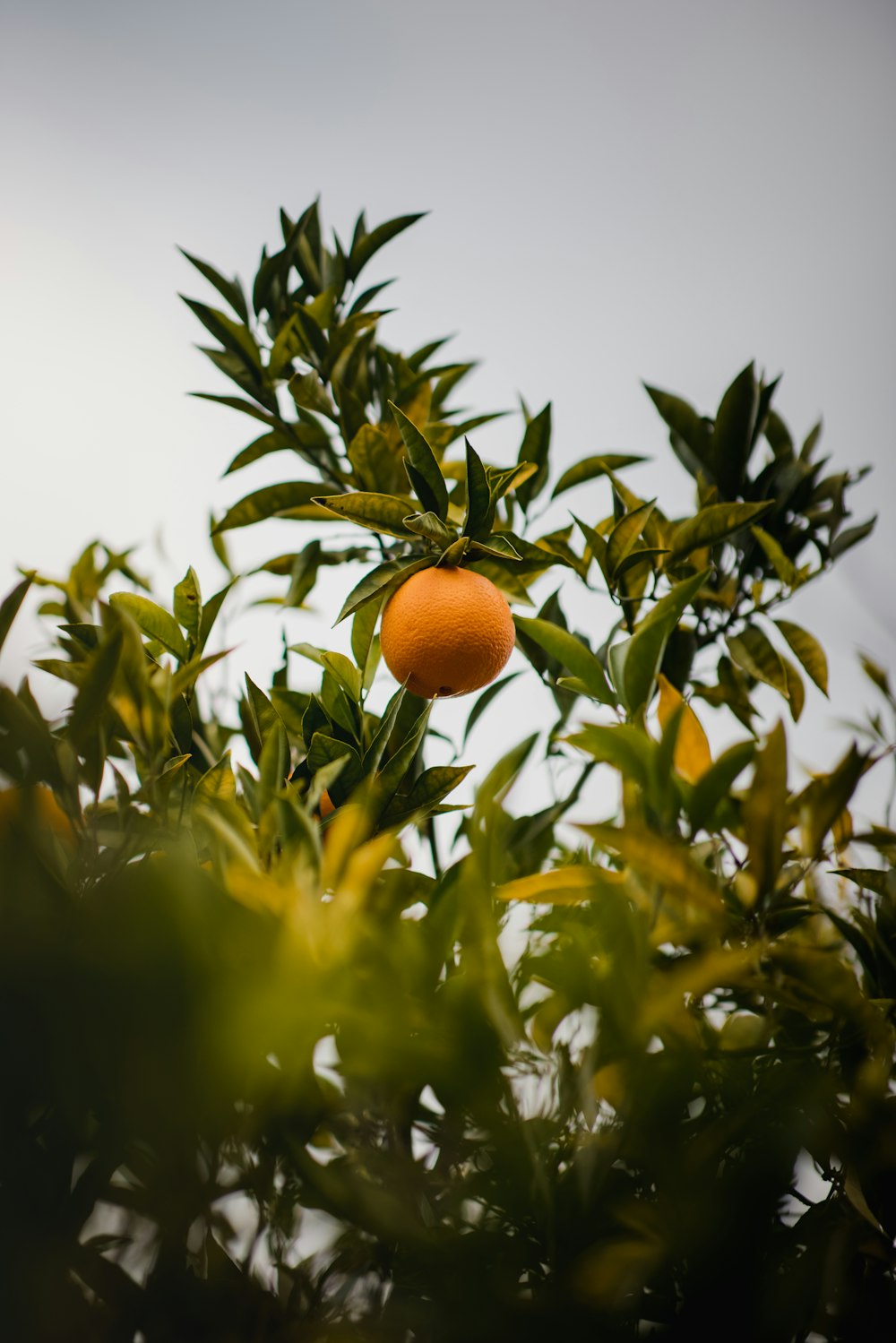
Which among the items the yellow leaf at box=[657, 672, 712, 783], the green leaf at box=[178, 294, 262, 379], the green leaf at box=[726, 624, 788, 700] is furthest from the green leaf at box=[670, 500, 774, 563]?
the green leaf at box=[178, 294, 262, 379]

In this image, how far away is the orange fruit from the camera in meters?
0.79

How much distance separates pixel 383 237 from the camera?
1.19 meters

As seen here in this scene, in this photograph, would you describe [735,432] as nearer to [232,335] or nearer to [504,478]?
[504,478]

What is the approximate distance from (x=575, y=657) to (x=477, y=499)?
8.0 inches

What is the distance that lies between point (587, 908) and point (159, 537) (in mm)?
1000

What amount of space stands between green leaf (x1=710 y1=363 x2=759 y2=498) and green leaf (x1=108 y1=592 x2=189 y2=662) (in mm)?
720

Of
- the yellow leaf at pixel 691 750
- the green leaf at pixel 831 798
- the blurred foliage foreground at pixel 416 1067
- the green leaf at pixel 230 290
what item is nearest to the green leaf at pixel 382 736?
the blurred foliage foreground at pixel 416 1067

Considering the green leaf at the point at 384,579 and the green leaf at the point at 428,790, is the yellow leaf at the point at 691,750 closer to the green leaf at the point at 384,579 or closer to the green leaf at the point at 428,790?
the green leaf at the point at 428,790

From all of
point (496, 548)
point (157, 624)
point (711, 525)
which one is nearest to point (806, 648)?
point (711, 525)

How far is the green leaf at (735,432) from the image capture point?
102 centimetres

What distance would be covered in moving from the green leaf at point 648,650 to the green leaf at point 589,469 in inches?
20.7

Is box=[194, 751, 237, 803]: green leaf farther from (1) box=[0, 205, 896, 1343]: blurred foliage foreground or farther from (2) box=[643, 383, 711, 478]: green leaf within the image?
(2) box=[643, 383, 711, 478]: green leaf

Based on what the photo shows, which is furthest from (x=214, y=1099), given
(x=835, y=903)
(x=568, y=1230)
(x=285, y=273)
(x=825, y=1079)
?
(x=285, y=273)

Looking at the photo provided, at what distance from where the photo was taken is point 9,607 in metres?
0.54
